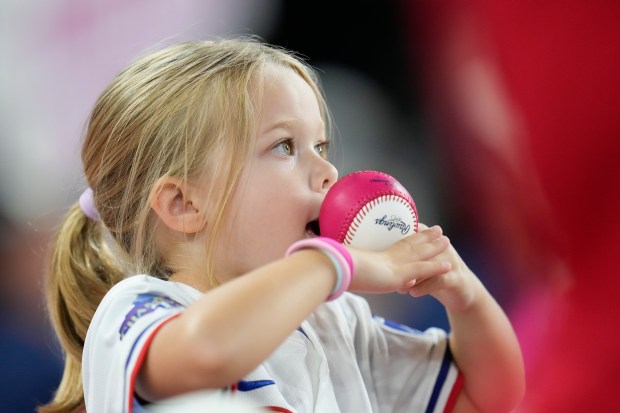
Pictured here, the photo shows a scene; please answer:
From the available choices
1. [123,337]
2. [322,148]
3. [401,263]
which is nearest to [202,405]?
[123,337]

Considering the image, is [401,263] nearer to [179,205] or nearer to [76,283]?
[179,205]

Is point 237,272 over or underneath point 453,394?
over

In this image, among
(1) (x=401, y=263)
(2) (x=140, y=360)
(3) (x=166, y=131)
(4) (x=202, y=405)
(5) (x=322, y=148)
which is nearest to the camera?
(4) (x=202, y=405)

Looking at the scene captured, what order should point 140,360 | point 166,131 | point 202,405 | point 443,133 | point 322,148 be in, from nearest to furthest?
point 202,405 → point 140,360 → point 166,131 → point 322,148 → point 443,133

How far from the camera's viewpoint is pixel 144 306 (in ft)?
2.82

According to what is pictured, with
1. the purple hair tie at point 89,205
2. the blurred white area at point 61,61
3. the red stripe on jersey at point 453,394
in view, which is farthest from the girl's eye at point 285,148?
the blurred white area at point 61,61

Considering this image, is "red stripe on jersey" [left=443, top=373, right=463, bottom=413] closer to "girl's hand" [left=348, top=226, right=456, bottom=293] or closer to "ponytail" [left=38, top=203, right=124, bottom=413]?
"girl's hand" [left=348, top=226, right=456, bottom=293]

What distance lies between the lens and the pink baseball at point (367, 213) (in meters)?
0.92

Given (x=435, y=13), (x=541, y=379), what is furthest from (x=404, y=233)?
(x=435, y=13)

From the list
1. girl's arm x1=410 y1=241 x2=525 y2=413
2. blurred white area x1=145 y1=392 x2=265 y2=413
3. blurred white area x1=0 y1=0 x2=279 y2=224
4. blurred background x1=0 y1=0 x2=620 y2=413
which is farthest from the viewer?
blurred white area x1=0 y1=0 x2=279 y2=224

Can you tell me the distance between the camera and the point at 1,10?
1.60 metres

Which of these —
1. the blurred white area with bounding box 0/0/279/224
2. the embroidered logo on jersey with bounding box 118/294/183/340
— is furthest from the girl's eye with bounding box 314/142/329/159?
the blurred white area with bounding box 0/0/279/224

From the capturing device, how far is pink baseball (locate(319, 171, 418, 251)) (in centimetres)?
92

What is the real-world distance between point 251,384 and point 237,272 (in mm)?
161
